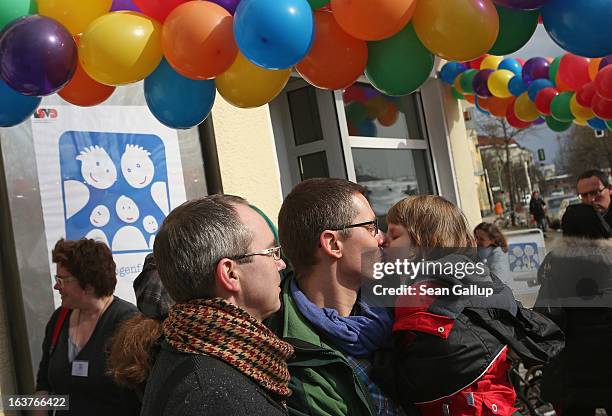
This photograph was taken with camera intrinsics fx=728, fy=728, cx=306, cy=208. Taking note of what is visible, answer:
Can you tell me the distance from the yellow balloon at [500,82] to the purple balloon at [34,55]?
503cm

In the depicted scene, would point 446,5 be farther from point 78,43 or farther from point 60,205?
point 60,205

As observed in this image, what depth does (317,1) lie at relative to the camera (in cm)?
264

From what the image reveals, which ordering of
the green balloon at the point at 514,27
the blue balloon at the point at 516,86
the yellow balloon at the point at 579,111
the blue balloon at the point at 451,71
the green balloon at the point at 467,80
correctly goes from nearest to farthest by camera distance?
1. the green balloon at the point at 514,27
2. the yellow balloon at the point at 579,111
3. the blue balloon at the point at 516,86
4. the green balloon at the point at 467,80
5. the blue balloon at the point at 451,71

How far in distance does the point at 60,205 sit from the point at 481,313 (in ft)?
9.72

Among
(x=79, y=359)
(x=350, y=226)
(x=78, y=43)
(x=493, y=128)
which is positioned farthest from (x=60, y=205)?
(x=493, y=128)

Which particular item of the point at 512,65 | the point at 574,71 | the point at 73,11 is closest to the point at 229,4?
the point at 73,11

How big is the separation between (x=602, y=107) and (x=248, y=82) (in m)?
2.83

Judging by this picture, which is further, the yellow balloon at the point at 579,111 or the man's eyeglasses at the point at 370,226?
the yellow balloon at the point at 579,111

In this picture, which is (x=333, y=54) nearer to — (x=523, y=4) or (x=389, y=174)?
(x=523, y=4)

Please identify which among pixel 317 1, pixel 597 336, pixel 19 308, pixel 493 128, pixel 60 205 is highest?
pixel 493 128

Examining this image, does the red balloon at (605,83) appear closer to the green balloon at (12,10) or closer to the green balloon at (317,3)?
the green balloon at (317,3)

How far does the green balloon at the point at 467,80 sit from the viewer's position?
7504 millimetres

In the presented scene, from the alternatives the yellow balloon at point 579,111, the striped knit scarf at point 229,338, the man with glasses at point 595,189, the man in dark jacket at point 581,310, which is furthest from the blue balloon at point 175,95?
the yellow balloon at point 579,111

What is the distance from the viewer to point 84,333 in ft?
11.5
